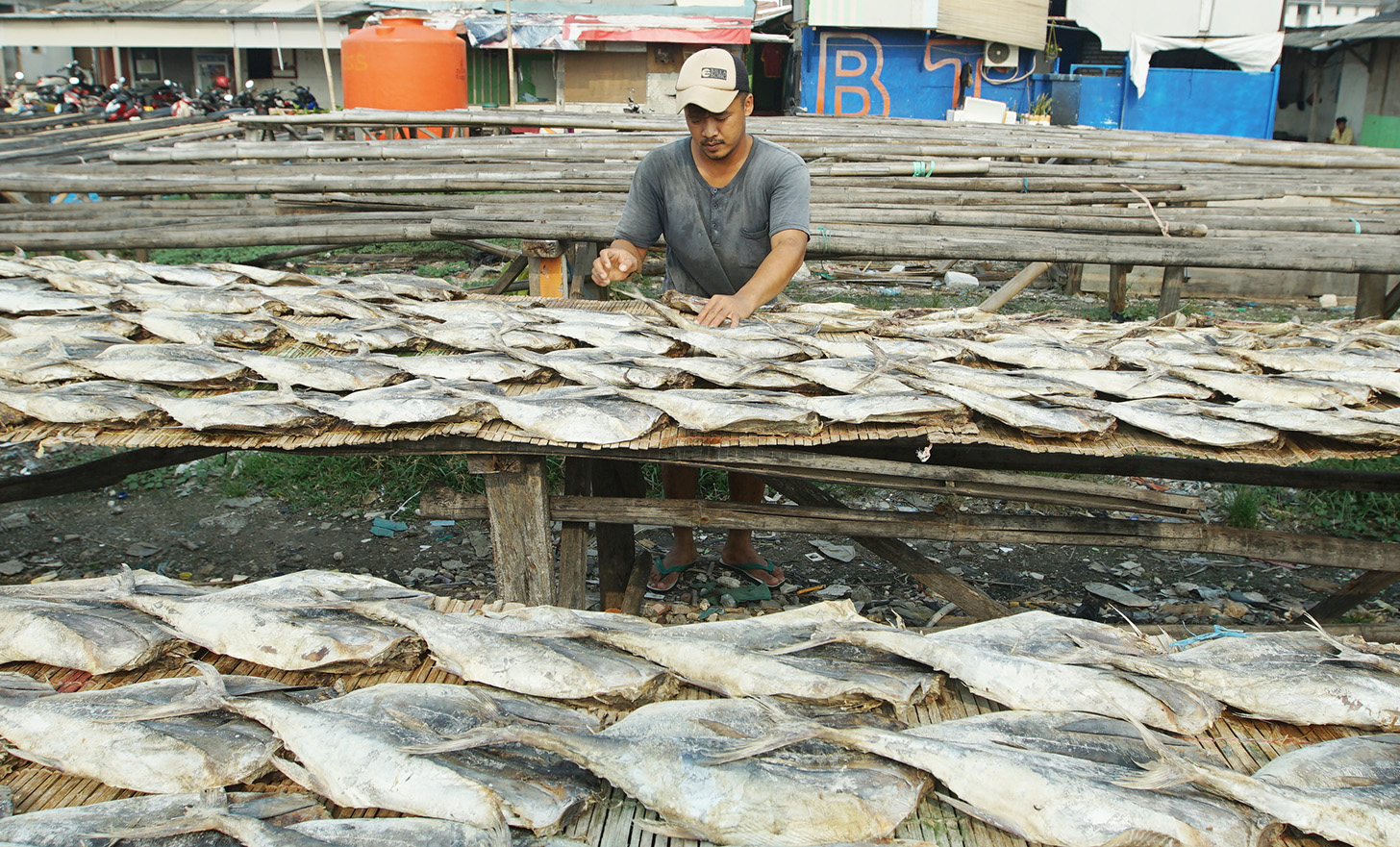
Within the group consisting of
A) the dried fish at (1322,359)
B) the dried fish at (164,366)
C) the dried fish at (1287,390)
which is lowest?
the dried fish at (1287,390)

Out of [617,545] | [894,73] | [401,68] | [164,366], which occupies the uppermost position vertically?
[894,73]

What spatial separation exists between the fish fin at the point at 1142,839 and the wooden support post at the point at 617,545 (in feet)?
7.95

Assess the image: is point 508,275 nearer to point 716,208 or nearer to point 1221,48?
Result: point 716,208

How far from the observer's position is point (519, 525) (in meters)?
2.77

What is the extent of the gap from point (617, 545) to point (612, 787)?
7.91 ft

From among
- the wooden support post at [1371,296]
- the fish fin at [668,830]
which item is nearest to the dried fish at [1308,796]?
the fish fin at [668,830]

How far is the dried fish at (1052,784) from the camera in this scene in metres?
1.34

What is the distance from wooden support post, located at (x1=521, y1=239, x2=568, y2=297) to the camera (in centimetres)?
475

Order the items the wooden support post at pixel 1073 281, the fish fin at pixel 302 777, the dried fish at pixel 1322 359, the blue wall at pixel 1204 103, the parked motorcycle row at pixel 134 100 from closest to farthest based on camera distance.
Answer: the fish fin at pixel 302 777 < the dried fish at pixel 1322 359 < the wooden support post at pixel 1073 281 < the parked motorcycle row at pixel 134 100 < the blue wall at pixel 1204 103

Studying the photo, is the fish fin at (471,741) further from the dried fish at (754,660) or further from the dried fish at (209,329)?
the dried fish at (209,329)

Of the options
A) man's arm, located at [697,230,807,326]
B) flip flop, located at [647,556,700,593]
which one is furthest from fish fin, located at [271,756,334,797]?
flip flop, located at [647,556,700,593]

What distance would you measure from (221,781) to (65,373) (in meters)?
1.64

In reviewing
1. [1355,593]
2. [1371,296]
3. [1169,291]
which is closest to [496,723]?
[1355,593]

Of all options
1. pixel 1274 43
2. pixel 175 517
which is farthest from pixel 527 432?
pixel 1274 43
